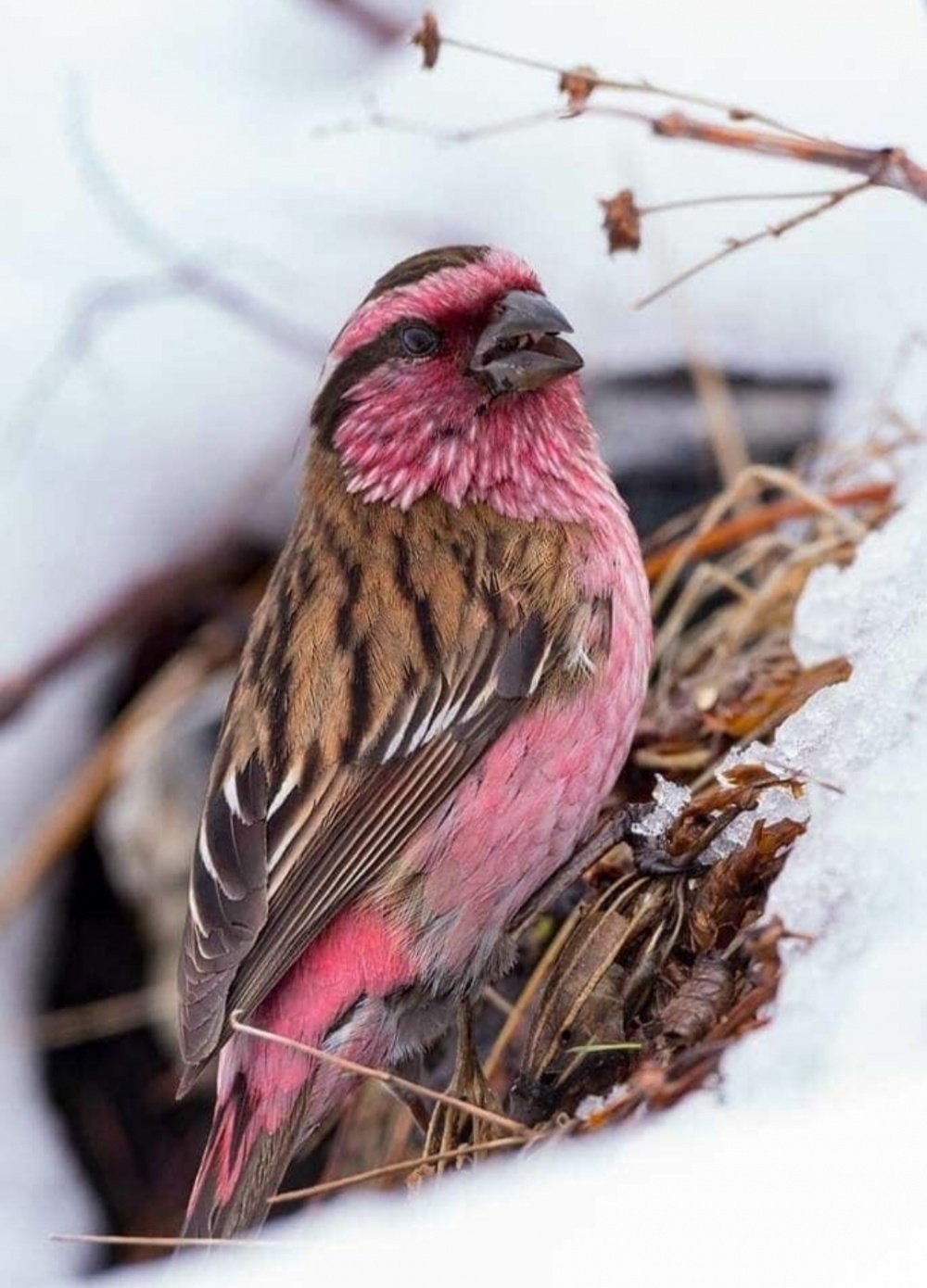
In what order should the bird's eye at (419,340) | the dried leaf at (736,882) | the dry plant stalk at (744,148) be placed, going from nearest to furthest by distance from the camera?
1. the dried leaf at (736,882)
2. the dry plant stalk at (744,148)
3. the bird's eye at (419,340)

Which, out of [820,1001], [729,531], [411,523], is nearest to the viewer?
[820,1001]

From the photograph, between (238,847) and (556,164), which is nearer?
(238,847)

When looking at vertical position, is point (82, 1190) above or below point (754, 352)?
below

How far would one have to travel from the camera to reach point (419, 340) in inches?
150

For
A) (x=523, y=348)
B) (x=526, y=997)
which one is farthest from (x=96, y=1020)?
(x=523, y=348)

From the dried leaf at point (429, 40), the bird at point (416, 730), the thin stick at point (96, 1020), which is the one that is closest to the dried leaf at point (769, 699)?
the bird at point (416, 730)

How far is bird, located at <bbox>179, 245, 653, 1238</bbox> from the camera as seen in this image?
336cm

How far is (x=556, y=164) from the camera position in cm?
554

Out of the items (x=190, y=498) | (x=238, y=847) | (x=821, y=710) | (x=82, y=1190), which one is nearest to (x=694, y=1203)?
(x=821, y=710)

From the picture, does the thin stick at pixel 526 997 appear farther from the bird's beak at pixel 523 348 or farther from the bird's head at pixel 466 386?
the bird's beak at pixel 523 348

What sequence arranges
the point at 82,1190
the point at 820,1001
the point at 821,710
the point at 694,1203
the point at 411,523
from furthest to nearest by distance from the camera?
the point at 82,1190
the point at 411,523
the point at 821,710
the point at 820,1001
the point at 694,1203

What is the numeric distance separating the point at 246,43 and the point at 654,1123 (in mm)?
4431

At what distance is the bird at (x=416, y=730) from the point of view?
11.0ft

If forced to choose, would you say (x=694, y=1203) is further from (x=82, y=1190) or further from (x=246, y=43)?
(x=246, y=43)
